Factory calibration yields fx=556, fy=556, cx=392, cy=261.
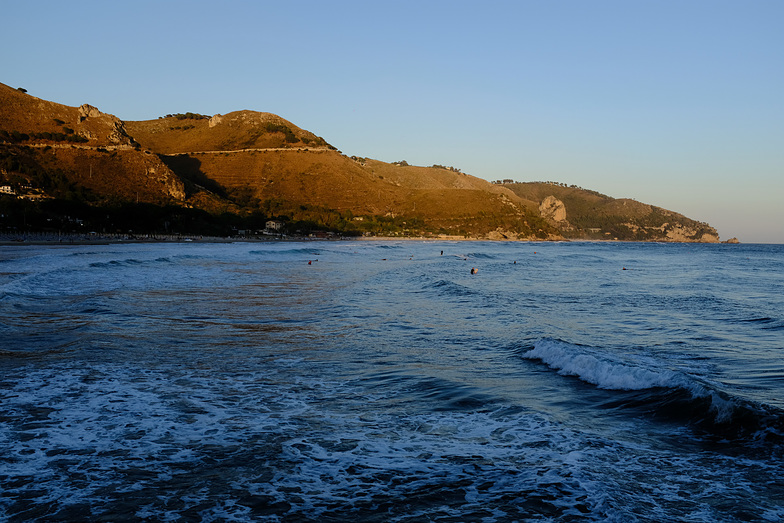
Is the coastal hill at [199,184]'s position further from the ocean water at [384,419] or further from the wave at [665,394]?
the wave at [665,394]

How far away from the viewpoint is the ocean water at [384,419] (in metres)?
4.36

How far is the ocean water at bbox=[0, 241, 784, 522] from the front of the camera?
4363 millimetres

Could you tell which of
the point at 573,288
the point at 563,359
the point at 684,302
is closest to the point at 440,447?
the point at 563,359

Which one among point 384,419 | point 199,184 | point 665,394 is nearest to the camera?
point 384,419

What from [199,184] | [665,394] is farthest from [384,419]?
[199,184]

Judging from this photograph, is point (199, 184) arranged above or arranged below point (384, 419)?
above

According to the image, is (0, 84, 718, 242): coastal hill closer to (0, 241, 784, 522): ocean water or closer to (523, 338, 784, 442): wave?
(0, 241, 784, 522): ocean water

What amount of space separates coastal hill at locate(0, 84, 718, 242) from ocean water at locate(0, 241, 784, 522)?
250 ft

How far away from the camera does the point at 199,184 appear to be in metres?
147

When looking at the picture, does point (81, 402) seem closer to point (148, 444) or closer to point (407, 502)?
point (148, 444)

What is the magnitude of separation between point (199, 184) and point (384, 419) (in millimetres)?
150778

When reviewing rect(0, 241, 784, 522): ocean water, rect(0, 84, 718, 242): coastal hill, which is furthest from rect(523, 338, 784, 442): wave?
rect(0, 84, 718, 242): coastal hill

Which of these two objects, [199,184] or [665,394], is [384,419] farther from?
[199,184]

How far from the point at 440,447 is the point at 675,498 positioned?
2110 mm
